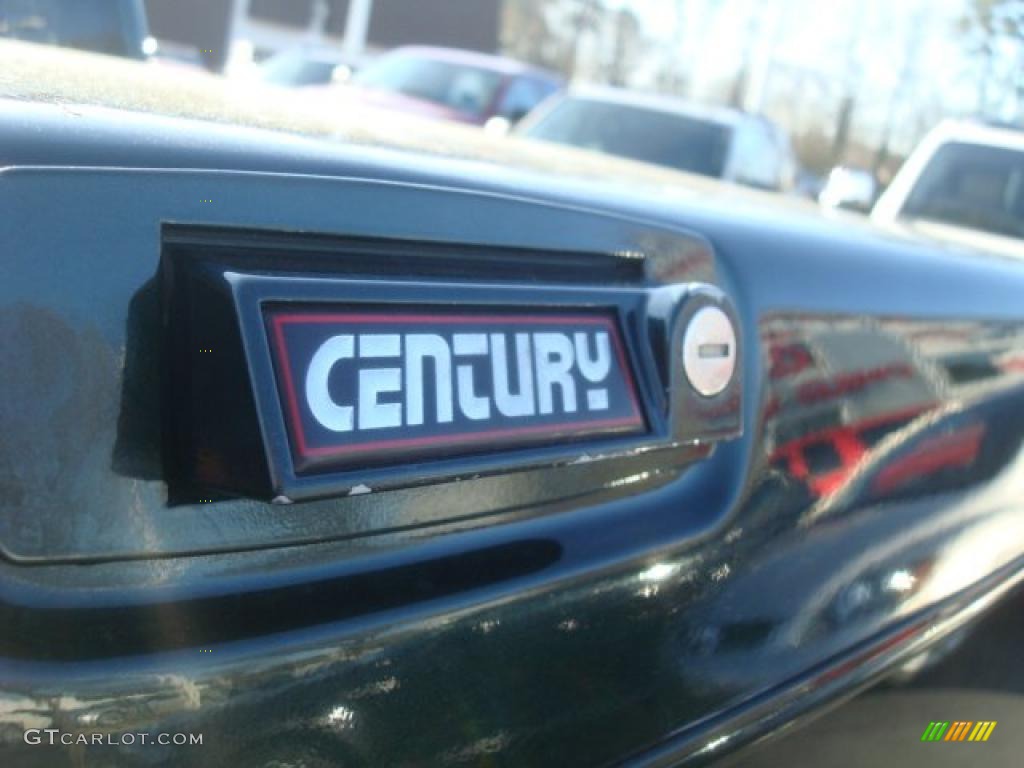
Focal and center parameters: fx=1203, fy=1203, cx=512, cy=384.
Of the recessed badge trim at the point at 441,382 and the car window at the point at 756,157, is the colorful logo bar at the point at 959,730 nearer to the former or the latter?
the recessed badge trim at the point at 441,382

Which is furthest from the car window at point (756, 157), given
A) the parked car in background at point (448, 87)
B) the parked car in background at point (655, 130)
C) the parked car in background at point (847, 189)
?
the parked car in background at point (448, 87)

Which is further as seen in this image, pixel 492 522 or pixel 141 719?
pixel 492 522

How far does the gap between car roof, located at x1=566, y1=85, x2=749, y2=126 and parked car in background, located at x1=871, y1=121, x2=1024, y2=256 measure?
1.74m

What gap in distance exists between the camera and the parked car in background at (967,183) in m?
6.63

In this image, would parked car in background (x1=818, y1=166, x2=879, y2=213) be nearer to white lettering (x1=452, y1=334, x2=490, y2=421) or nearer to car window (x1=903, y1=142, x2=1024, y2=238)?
car window (x1=903, y1=142, x2=1024, y2=238)

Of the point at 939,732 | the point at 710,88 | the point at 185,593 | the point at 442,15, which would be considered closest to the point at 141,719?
the point at 185,593

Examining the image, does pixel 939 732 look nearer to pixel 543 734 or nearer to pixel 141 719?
pixel 543 734

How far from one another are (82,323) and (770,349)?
2.86 ft

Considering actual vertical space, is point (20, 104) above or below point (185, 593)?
above

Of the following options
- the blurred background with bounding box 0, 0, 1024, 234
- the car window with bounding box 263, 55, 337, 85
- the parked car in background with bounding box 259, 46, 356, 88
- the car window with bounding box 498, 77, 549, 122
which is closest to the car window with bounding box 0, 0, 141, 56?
the blurred background with bounding box 0, 0, 1024, 234

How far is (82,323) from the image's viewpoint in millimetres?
903

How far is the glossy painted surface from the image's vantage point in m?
0.89

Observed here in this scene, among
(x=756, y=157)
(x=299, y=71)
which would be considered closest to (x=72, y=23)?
(x=756, y=157)

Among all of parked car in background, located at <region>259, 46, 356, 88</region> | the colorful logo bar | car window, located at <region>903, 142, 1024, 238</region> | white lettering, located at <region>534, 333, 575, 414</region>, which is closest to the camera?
white lettering, located at <region>534, 333, 575, 414</region>
